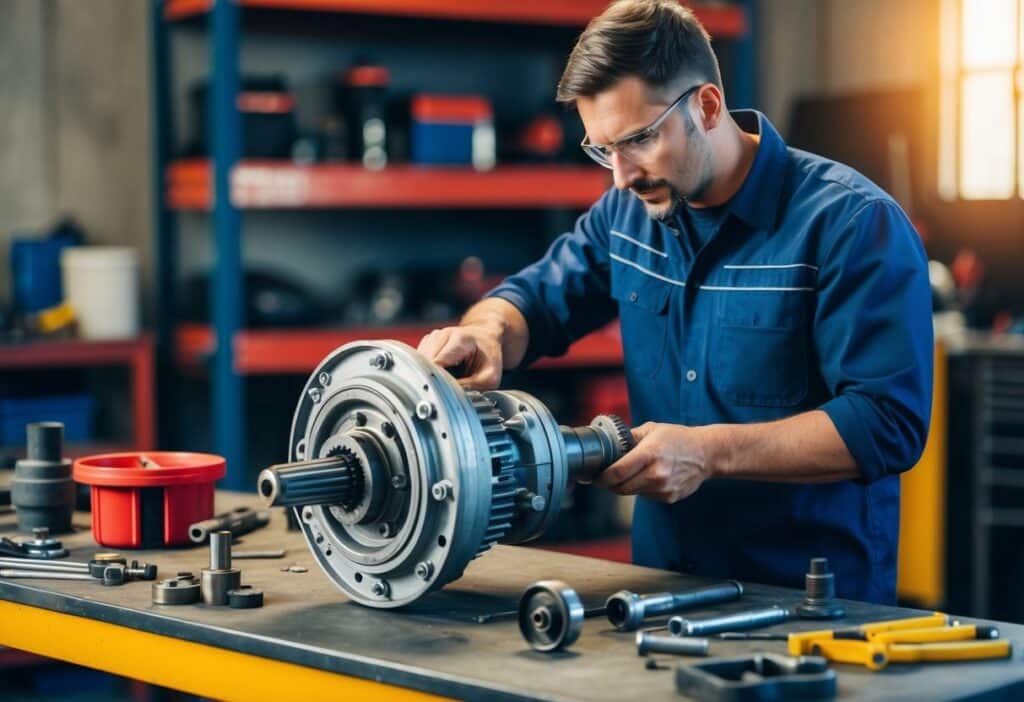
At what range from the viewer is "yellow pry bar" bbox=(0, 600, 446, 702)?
1.53 meters

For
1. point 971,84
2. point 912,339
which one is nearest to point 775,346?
point 912,339

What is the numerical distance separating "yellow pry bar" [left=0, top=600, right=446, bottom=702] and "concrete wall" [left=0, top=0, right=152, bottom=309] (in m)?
2.86

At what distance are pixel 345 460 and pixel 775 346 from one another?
0.68m

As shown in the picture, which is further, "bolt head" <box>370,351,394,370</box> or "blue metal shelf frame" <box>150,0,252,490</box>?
"blue metal shelf frame" <box>150,0,252,490</box>

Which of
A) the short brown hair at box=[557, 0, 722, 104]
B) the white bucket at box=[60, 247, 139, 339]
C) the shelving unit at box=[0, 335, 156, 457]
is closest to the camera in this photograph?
the short brown hair at box=[557, 0, 722, 104]

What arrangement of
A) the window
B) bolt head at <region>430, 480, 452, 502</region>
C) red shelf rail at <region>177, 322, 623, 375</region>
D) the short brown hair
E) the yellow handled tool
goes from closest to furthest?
the yellow handled tool → bolt head at <region>430, 480, 452, 502</region> → the short brown hair → red shelf rail at <region>177, 322, 623, 375</region> → the window

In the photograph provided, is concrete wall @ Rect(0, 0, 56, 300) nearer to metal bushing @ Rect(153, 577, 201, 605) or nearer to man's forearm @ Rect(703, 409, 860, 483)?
metal bushing @ Rect(153, 577, 201, 605)

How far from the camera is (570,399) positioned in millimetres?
4910

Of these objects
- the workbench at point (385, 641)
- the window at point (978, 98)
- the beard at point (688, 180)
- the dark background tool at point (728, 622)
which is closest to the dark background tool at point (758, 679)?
the workbench at point (385, 641)

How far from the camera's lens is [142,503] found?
2037 mm

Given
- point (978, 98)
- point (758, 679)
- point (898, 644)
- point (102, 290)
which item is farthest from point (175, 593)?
point (978, 98)

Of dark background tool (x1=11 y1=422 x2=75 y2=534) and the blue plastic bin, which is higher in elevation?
dark background tool (x1=11 y1=422 x2=75 y2=534)

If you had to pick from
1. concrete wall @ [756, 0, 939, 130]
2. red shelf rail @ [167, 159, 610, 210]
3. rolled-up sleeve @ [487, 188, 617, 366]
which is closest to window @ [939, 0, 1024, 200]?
concrete wall @ [756, 0, 939, 130]

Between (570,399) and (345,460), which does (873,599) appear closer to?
(345,460)
